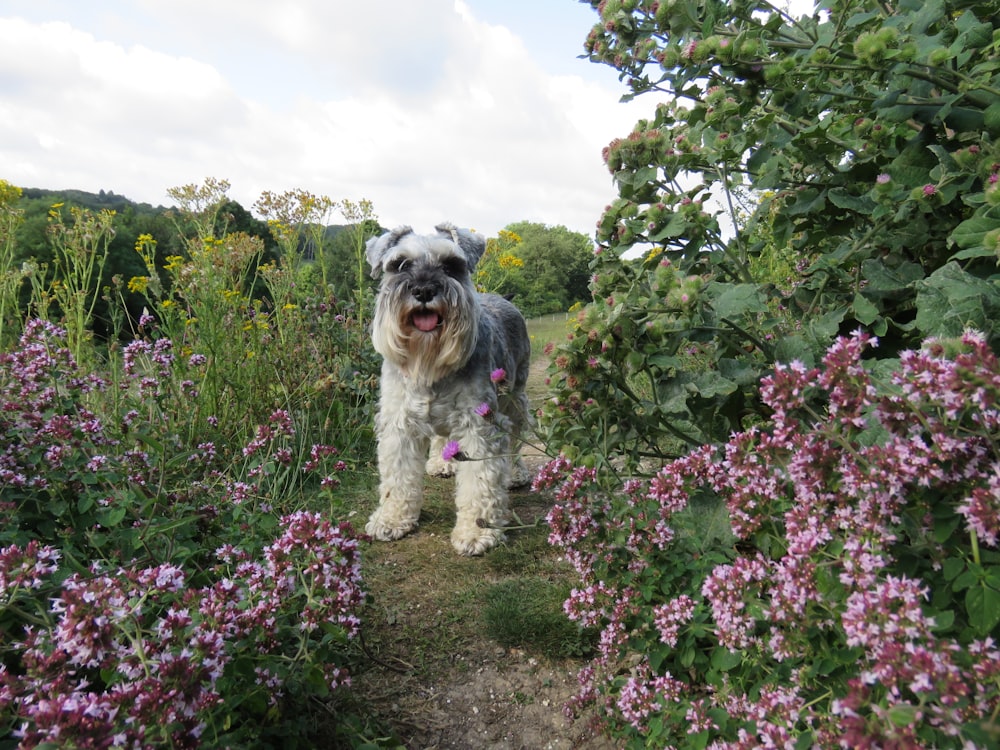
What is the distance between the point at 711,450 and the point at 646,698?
2.61 feet

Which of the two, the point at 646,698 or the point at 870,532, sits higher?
the point at 870,532

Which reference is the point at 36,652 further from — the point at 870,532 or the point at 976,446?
the point at 976,446

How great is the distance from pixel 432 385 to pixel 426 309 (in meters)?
0.54

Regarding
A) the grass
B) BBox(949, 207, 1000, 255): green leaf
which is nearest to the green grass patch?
the grass

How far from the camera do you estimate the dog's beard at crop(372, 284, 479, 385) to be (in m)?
3.86

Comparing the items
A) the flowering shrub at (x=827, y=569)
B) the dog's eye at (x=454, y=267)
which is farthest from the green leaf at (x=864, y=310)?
the dog's eye at (x=454, y=267)

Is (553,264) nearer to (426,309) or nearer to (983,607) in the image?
(426,309)

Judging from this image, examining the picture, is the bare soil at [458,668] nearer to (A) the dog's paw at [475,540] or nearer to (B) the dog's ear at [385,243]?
(A) the dog's paw at [475,540]

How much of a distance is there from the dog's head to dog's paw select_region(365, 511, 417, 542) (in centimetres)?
98

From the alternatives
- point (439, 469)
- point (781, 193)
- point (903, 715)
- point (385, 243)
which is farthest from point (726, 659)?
point (439, 469)

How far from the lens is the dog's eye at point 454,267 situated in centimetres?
409

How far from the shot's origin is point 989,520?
113 centimetres

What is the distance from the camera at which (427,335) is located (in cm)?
384

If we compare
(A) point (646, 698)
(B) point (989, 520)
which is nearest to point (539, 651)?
(A) point (646, 698)
